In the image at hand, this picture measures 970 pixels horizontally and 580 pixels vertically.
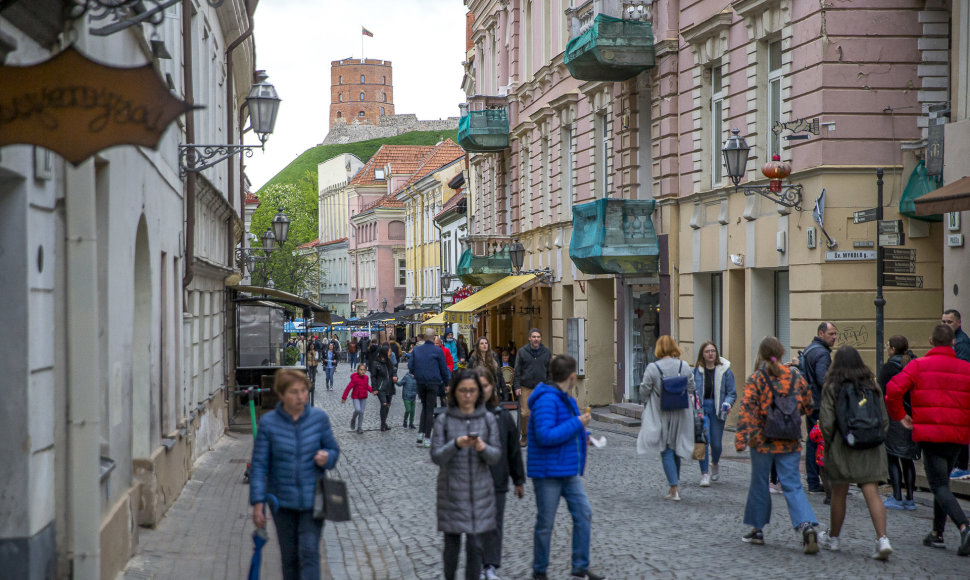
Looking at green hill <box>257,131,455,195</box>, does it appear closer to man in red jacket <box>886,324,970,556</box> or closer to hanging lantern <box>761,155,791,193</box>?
hanging lantern <box>761,155,791,193</box>

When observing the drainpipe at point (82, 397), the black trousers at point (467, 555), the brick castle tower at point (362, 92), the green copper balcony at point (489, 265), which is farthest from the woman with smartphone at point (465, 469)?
the brick castle tower at point (362, 92)

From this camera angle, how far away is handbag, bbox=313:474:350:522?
716 cm

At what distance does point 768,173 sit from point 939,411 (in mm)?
7912

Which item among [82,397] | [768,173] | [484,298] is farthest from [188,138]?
[484,298]

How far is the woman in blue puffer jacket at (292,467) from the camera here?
7156 mm

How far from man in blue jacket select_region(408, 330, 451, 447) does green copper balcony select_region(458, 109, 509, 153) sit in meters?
17.0

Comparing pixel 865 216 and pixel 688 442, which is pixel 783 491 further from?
pixel 865 216

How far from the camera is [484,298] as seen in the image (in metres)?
31.6

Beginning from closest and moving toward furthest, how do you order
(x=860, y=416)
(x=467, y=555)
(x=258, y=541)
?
1. (x=258, y=541)
2. (x=467, y=555)
3. (x=860, y=416)

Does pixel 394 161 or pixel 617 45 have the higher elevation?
pixel 394 161

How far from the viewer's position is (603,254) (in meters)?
23.0

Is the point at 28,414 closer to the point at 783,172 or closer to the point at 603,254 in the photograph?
the point at 783,172

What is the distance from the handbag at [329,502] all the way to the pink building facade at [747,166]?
35.9 feet

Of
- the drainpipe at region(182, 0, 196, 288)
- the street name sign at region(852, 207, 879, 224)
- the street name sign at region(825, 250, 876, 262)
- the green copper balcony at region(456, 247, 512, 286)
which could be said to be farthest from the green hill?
the street name sign at region(852, 207, 879, 224)
